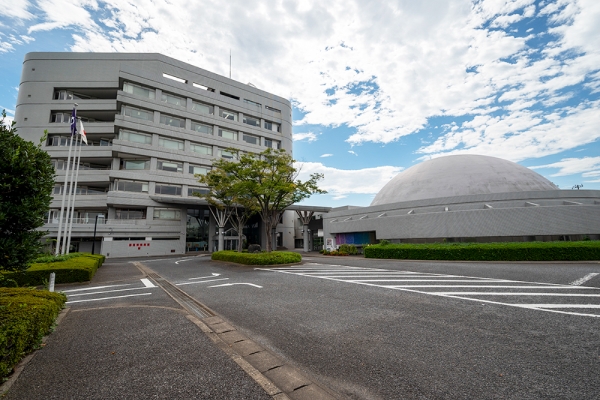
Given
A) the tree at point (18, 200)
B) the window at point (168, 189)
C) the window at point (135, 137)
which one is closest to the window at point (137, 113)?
the window at point (135, 137)

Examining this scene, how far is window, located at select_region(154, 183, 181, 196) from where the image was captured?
40.5 metres

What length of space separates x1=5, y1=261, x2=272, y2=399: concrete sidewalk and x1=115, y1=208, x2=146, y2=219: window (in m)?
37.3

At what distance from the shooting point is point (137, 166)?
131 feet

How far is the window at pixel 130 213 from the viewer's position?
3858 cm

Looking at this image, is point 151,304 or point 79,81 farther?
point 79,81

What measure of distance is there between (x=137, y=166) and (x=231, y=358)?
42746 millimetres

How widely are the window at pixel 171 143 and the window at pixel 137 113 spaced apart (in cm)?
368

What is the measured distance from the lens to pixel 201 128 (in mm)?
45875

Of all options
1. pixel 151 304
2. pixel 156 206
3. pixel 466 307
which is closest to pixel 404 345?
pixel 466 307

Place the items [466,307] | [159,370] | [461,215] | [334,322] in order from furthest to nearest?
[461,215] → [466,307] → [334,322] → [159,370]

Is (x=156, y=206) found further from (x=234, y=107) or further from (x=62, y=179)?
(x=234, y=107)

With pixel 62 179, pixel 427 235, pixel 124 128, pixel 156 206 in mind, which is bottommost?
pixel 427 235

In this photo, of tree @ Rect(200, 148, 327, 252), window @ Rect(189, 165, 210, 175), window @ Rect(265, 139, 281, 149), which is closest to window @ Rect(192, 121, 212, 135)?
window @ Rect(189, 165, 210, 175)

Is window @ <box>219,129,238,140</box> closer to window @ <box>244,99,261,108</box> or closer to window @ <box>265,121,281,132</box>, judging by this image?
window @ <box>265,121,281,132</box>
